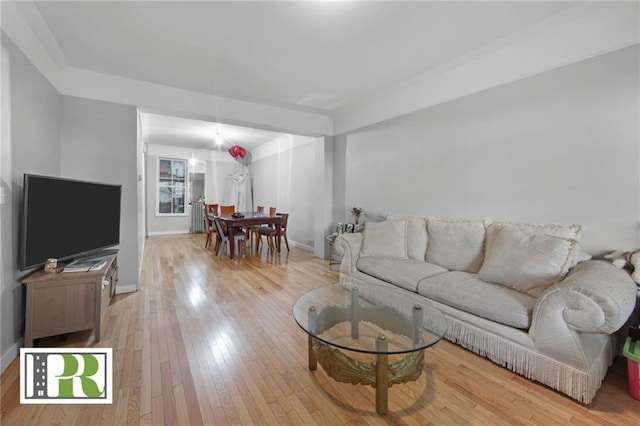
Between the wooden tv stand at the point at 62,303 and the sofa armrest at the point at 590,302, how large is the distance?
309 cm

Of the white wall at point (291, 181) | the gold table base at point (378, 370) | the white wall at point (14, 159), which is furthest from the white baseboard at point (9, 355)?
the white wall at point (291, 181)

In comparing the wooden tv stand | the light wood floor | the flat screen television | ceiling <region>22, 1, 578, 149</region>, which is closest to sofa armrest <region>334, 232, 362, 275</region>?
the light wood floor

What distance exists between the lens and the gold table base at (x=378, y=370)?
4.67ft

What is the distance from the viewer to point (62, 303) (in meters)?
2.01

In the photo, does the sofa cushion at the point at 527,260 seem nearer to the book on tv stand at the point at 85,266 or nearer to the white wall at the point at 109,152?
the book on tv stand at the point at 85,266

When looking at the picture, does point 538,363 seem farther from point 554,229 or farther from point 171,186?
point 171,186

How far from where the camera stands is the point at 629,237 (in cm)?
196

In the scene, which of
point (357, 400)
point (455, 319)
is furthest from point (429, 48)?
point (357, 400)

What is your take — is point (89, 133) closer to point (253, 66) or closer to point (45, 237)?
point (45, 237)

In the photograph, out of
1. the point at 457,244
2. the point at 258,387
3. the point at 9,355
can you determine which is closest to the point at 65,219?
the point at 9,355

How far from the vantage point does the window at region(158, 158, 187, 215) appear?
7.80 m

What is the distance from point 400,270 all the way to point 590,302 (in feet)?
4.49

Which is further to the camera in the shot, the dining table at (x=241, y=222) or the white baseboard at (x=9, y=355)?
the dining table at (x=241, y=222)

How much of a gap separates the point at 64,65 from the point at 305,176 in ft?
13.2
